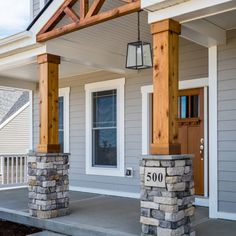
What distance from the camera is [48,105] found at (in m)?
5.36

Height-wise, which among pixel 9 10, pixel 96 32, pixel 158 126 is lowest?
pixel 158 126

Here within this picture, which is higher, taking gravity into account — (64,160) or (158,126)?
(158,126)

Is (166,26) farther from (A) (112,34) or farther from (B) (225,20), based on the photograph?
(A) (112,34)

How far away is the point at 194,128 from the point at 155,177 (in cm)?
257

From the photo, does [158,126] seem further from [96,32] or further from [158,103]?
[96,32]

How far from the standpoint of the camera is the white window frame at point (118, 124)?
716 centimetres

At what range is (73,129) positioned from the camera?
26.7 feet

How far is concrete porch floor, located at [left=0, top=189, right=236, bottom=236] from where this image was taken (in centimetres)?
446

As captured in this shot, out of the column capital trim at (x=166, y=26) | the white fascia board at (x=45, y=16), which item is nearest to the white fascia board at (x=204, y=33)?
the column capital trim at (x=166, y=26)

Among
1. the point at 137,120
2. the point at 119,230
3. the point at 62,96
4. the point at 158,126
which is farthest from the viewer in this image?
the point at 62,96

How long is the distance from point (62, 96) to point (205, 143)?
151 inches

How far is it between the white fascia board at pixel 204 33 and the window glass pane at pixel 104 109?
2804 millimetres

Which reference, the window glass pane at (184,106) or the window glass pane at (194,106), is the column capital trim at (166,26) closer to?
the window glass pane at (194,106)

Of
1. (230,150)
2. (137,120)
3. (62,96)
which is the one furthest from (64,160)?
(62,96)
